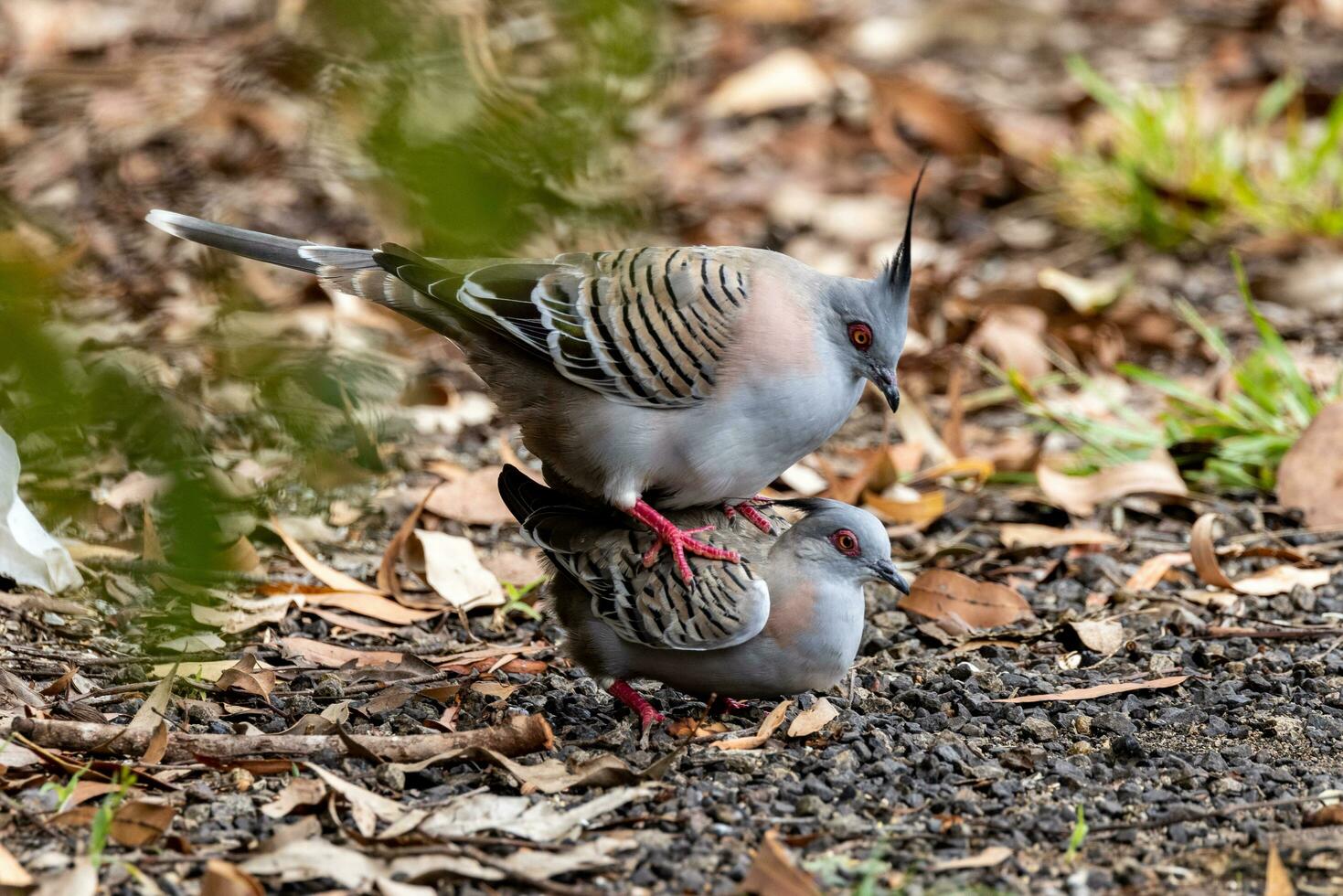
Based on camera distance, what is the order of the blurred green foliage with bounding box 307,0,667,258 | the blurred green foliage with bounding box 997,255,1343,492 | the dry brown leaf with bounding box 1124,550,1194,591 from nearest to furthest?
1. the blurred green foliage with bounding box 307,0,667,258
2. the dry brown leaf with bounding box 1124,550,1194,591
3. the blurred green foliage with bounding box 997,255,1343,492

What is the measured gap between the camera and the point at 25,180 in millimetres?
6340

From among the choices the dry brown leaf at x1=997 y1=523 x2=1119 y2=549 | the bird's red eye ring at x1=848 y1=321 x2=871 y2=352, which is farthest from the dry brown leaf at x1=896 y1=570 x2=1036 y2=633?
the bird's red eye ring at x1=848 y1=321 x2=871 y2=352

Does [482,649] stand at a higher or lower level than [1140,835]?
lower

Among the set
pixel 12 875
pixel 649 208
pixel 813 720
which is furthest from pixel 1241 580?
pixel 649 208

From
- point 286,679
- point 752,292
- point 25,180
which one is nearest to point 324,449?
point 752,292

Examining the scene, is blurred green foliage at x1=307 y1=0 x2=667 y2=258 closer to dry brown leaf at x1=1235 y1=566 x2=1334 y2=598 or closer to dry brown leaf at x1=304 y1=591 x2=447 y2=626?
dry brown leaf at x1=304 y1=591 x2=447 y2=626

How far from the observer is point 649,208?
1575 mm

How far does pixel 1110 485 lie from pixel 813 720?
2073 millimetres

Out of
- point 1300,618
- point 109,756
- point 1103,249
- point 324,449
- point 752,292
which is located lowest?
point 1103,249

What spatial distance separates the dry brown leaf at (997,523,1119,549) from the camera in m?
5.15

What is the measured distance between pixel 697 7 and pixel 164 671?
635 centimetres

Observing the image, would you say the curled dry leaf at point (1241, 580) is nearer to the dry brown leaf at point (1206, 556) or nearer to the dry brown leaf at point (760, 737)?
the dry brown leaf at point (1206, 556)

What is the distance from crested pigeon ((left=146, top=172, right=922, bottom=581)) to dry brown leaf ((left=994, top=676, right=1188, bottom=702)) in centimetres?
87

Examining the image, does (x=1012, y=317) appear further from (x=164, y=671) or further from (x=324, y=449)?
(x=324, y=449)
